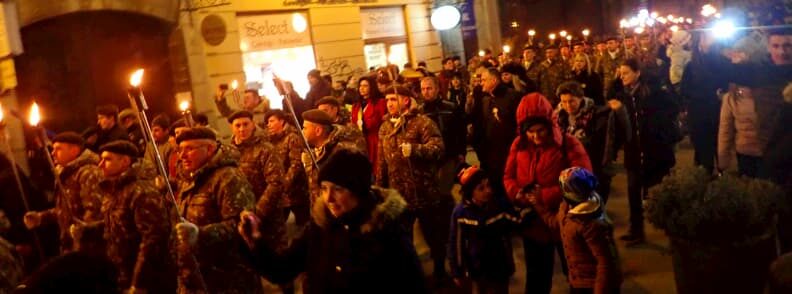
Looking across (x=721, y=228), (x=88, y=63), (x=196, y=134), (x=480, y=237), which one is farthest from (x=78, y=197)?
(x=88, y=63)

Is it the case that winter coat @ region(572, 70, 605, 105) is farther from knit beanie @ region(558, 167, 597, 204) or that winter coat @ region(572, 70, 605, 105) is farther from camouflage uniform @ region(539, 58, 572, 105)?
knit beanie @ region(558, 167, 597, 204)

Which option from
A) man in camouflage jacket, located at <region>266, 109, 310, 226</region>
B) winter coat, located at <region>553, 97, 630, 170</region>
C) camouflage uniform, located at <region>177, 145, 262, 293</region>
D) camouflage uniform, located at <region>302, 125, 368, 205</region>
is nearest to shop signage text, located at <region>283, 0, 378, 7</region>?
man in camouflage jacket, located at <region>266, 109, 310, 226</region>

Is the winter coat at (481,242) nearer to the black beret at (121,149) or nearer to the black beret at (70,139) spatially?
the black beret at (121,149)

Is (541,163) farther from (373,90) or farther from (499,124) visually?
(373,90)

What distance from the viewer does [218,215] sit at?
548cm

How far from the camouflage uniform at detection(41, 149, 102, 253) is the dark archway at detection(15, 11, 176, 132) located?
737 centimetres

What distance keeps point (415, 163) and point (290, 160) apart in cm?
130

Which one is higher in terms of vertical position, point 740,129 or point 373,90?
point 373,90

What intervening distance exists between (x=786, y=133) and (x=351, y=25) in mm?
13773

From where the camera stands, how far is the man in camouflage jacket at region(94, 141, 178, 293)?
562cm

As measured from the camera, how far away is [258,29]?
17.0 meters

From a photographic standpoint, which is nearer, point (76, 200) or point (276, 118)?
point (76, 200)

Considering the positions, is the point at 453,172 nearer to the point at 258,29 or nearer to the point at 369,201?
the point at 369,201

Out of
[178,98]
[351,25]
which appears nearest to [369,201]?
[178,98]
